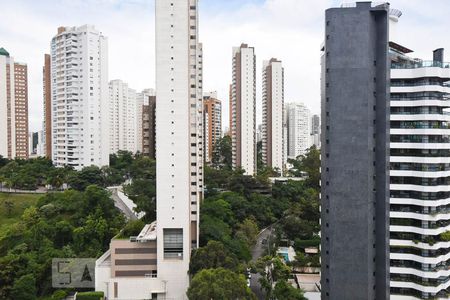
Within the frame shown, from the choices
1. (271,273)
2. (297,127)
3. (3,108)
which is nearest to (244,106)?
(271,273)

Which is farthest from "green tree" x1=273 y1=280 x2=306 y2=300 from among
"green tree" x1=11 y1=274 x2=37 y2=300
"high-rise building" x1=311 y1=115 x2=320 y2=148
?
"high-rise building" x1=311 y1=115 x2=320 y2=148

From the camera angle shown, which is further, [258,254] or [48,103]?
[48,103]

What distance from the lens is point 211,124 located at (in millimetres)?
74750

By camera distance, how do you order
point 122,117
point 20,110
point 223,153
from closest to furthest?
point 223,153, point 20,110, point 122,117

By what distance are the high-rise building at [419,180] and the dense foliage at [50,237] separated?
2247 cm

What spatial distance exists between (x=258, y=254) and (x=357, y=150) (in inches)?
695

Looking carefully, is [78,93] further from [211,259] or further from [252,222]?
[211,259]

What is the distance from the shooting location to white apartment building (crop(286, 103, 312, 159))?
101 metres

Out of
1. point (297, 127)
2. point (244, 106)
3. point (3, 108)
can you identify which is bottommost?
point (297, 127)

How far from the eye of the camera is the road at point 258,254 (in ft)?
88.6

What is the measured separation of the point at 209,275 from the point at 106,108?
4441 cm

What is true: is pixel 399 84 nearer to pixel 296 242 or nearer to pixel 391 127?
pixel 391 127

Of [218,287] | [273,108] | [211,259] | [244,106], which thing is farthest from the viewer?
[273,108]

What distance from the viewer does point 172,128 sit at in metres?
27.2
